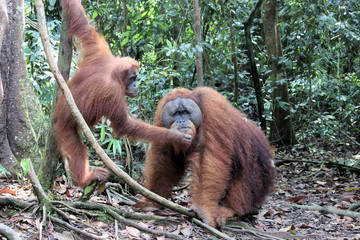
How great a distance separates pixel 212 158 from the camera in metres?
3.74

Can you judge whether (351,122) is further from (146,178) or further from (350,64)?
(146,178)

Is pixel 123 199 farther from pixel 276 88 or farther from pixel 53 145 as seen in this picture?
pixel 276 88

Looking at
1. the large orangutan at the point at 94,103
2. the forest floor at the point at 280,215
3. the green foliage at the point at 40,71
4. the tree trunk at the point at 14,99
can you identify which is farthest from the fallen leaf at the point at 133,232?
the green foliage at the point at 40,71

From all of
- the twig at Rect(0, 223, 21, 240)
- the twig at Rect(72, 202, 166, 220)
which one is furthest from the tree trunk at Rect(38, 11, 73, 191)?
the twig at Rect(0, 223, 21, 240)

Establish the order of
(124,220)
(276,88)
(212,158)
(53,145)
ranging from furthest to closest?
(276,88) < (212,158) < (53,145) < (124,220)

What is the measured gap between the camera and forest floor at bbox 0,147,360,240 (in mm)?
2838

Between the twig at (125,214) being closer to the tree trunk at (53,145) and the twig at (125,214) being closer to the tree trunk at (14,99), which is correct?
the tree trunk at (53,145)

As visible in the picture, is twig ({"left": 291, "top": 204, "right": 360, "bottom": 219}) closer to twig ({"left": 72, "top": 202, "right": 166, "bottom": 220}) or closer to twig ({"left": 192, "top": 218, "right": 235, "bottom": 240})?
twig ({"left": 192, "top": 218, "right": 235, "bottom": 240})

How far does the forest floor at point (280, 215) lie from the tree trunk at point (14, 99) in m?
Answer: 0.29

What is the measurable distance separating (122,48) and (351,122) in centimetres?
422

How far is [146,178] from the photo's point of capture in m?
4.23

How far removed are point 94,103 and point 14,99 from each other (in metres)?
0.91

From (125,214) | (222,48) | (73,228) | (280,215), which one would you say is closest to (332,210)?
(280,215)

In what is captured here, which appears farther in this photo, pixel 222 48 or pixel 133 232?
pixel 222 48
